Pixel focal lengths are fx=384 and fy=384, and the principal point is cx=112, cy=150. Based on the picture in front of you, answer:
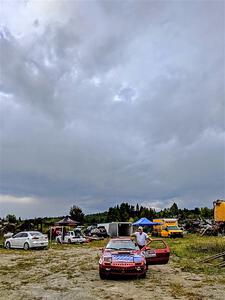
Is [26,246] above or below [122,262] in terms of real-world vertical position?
above

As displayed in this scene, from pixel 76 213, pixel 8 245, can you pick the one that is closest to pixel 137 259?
pixel 8 245

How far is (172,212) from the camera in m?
94.8

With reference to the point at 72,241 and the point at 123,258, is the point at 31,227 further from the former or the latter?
the point at 123,258

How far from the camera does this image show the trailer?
2249 inches

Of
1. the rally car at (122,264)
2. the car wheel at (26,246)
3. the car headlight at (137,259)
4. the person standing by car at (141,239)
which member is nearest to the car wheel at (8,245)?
the car wheel at (26,246)

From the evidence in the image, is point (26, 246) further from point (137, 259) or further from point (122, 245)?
point (137, 259)

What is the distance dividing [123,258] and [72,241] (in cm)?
3095

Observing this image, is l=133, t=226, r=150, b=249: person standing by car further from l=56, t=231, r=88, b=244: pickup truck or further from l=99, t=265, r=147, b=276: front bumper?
l=56, t=231, r=88, b=244: pickup truck

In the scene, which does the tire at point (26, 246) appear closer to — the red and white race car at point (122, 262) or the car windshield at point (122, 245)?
the car windshield at point (122, 245)

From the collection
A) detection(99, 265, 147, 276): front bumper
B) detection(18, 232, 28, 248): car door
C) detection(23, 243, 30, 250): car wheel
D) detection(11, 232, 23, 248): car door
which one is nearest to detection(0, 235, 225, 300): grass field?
detection(99, 265, 147, 276): front bumper

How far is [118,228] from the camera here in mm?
57938

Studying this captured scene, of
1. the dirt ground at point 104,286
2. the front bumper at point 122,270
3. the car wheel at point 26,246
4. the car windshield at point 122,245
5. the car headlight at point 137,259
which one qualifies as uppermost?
the car wheel at point 26,246

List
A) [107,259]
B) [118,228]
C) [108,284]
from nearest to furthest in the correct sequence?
[108,284] → [107,259] → [118,228]

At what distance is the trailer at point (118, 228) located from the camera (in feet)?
187
